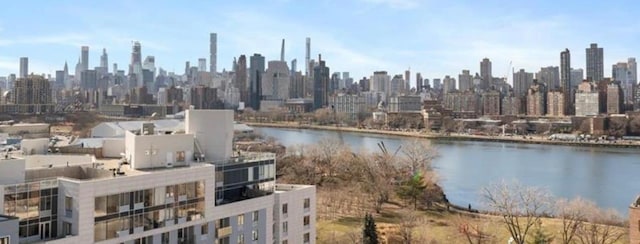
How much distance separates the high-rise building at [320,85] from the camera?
155 ft

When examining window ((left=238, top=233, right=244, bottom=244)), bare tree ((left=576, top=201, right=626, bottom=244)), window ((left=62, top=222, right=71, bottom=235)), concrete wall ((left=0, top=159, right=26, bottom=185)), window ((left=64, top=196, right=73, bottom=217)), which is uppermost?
concrete wall ((left=0, top=159, right=26, bottom=185))

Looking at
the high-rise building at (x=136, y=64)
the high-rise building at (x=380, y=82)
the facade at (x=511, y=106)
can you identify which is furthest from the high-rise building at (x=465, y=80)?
the high-rise building at (x=136, y=64)

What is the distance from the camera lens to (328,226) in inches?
279

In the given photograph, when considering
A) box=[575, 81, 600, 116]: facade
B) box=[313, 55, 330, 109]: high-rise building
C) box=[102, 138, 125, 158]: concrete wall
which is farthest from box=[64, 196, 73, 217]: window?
box=[313, 55, 330, 109]: high-rise building

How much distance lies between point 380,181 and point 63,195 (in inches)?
247

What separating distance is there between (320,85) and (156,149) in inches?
1754

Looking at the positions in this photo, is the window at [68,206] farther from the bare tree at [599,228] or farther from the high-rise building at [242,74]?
the high-rise building at [242,74]

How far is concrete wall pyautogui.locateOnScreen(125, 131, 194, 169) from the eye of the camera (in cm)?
386

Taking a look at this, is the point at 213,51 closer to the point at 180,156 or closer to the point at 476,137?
the point at 476,137

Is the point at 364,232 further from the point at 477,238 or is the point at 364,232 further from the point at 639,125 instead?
the point at 639,125

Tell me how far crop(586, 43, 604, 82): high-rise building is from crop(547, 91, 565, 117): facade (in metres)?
8.88

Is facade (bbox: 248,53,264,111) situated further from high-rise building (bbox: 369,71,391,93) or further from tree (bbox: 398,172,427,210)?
tree (bbox: 398,172,427,210)

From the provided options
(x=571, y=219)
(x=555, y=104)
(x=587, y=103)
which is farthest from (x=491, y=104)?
(x=571, y=219)

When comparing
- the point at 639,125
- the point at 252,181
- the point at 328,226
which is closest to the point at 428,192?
the point at 328,226
